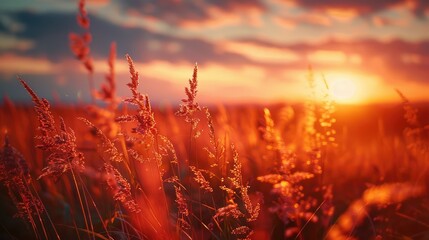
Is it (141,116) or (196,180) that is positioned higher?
(141,116)

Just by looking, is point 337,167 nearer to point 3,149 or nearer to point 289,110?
point 289,110

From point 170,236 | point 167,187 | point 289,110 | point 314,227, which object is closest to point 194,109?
point 170,236

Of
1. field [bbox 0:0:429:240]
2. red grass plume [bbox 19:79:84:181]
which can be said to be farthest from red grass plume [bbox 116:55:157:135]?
red grass plume [bbox 19:79:84:181]

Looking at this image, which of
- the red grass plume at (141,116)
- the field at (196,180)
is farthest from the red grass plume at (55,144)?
the red grass plume at (141,116)

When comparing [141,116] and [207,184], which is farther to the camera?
[207,184]

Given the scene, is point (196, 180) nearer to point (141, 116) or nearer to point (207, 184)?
point (207, 184)

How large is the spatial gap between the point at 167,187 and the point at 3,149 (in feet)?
8.80

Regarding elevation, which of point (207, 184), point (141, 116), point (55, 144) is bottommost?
point (207, 184)

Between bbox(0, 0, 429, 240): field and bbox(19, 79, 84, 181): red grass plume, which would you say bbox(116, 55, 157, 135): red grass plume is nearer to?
bbox(0, 0, 429, 240): field

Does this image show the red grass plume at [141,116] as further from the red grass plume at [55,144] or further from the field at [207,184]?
the red grass plume at [55,144]

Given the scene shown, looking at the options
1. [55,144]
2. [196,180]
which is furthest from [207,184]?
[55,144]

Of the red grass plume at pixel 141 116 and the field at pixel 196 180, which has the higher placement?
the red grass plume at pixel 141 116

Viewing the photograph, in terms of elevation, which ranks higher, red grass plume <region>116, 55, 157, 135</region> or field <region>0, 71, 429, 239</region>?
red grass plume <region>116, 55, 157, 135</region>

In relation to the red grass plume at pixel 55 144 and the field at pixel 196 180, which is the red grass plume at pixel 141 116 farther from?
the red grass plume at pixel 55 144
